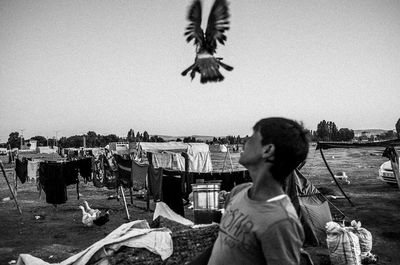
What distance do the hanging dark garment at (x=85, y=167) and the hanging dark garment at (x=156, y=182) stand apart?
309 centimetres

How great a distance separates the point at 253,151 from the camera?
1.56 m

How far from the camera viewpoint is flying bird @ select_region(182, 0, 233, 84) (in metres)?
3.46

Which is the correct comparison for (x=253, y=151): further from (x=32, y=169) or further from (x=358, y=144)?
(x=32, y=169)

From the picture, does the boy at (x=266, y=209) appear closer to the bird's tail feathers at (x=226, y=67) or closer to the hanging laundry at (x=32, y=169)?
the bird's tail feathers at (x=226, y=67)

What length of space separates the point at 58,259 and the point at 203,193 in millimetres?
3390

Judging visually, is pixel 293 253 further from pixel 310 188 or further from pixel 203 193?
pixel 310 188

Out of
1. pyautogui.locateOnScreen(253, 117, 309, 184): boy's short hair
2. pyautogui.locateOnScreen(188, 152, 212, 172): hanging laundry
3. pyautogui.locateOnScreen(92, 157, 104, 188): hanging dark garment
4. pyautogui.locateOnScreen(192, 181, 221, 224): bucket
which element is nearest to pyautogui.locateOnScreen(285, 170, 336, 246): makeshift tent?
pyautogui.locateOnScreen(192, 181, 221, 224): bucket

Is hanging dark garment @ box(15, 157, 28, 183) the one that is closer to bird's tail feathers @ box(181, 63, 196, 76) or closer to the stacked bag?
bird's tail feathers @ box(181, 63, 196, 76)

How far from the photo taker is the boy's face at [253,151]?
60.7 inches

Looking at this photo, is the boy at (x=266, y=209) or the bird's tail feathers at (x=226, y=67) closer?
the boy at (x=266, y=209)

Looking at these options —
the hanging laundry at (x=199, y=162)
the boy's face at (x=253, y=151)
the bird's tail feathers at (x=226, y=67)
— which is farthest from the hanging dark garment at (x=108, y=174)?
the boy's face at (x=253, y=151)

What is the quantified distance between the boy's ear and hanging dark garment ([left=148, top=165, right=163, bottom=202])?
6.91 metres

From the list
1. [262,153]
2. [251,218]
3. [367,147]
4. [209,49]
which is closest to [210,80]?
[209,49]

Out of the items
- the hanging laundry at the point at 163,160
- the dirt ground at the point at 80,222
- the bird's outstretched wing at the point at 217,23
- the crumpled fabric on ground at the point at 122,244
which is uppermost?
the bird's outstretched wing at the point at 217,23
